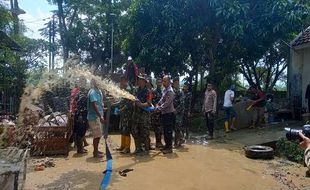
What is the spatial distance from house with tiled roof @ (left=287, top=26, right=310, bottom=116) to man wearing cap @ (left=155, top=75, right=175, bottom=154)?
845cm

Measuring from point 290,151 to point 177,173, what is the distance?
4.03 m

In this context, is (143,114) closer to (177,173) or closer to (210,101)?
(177,173)

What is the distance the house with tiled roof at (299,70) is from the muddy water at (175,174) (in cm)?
823

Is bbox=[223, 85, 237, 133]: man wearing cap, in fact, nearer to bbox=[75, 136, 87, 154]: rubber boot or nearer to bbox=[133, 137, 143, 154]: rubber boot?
bbox=[133, 137, 143, 154]: rubber boot

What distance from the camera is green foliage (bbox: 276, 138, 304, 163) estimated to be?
10.2 m

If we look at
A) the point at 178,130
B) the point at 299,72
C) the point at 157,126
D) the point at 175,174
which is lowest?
the point at 175,174

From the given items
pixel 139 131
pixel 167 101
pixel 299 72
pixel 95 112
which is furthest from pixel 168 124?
pixel 299 72

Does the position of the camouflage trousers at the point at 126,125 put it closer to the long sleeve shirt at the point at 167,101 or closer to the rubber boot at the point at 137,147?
the rubber boot at the point at 137,147

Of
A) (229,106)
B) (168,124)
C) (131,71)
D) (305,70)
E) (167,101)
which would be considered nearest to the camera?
(167,101)

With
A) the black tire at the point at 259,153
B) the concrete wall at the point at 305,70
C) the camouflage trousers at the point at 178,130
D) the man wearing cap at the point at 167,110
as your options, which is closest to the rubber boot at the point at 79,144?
the man wearing cap at the point at 167,110

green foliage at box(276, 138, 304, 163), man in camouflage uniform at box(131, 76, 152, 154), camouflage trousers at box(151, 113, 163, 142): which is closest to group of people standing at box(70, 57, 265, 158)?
man in camouflage uniform at box(131, 76, 152, 154)

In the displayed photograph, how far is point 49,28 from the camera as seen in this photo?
3500cm

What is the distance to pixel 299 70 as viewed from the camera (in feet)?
59.3

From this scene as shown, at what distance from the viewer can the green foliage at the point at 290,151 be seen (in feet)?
33.5
